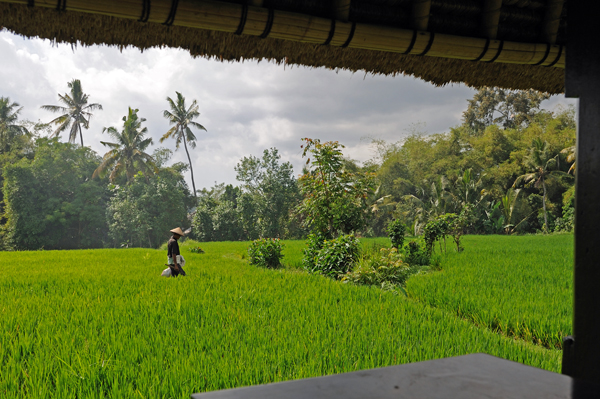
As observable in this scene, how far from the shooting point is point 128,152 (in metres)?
25.5

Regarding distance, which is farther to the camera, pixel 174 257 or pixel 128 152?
pixel 128 152

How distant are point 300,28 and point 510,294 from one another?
14.7 ft

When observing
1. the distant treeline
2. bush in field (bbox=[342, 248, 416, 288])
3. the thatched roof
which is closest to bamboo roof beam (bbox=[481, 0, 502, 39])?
the thatched roof

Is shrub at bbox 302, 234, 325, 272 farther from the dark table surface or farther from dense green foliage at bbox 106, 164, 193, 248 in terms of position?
dense green foliage at bbox 106, 164, 193, 248

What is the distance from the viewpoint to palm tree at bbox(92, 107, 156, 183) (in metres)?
24.4

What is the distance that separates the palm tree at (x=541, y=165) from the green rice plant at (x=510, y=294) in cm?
1394

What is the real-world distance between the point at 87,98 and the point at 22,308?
94.6ft

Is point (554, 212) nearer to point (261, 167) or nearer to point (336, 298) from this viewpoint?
point (261, 167)

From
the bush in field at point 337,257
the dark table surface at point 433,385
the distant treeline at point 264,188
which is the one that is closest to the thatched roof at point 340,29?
the dark table surface at point 433,385

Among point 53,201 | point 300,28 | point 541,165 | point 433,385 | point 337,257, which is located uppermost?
point 541,165

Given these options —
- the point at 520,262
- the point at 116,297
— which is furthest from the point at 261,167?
the point at 116,297

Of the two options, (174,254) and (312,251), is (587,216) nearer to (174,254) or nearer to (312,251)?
(174,254)

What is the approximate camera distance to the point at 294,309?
3992 millimetres

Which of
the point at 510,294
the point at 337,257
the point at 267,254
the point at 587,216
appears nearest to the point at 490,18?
the point at 587,216
